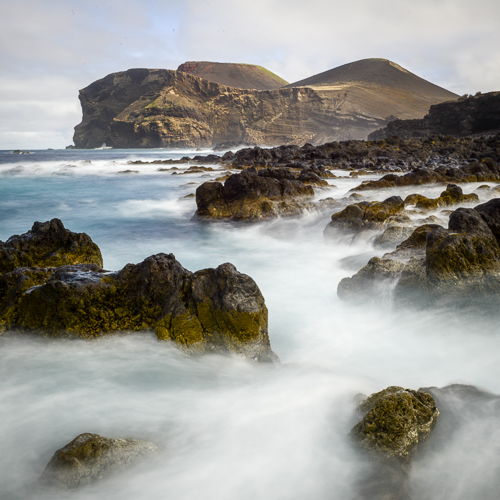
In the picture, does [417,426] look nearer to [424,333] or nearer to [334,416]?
[334,416]

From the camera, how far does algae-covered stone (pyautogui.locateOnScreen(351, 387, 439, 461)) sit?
2070mm

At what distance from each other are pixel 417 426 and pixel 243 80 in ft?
548

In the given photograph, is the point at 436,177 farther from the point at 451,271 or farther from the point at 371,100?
the point at 371,100

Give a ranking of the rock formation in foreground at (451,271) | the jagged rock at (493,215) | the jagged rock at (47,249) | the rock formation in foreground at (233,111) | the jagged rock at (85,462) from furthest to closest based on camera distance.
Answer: the rock formation in foreground at (233,111), the jagged rock at (493,215), the jagged rock at (47,249), the rock formation in foreground at (451,271), the jagged rock at (85,462)

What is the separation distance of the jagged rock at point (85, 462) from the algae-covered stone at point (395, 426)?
1412 millimetres

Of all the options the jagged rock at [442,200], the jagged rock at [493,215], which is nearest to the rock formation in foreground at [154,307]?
the jagged rock at [493,215]

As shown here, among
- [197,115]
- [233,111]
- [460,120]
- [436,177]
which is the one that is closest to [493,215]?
[436,177]

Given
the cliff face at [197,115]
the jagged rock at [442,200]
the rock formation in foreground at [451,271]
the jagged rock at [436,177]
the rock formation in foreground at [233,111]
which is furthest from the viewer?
the cliff face at [197,115]

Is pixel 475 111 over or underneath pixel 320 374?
over

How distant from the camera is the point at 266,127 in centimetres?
9688

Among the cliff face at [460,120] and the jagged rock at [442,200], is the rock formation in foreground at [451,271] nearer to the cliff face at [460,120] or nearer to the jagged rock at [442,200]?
the jagged rock at [442,200]

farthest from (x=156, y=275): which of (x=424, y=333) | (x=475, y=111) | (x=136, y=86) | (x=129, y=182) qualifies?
(x=136, y=86)

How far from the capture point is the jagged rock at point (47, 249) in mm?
4184

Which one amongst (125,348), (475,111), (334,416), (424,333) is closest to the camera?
(334,416)
